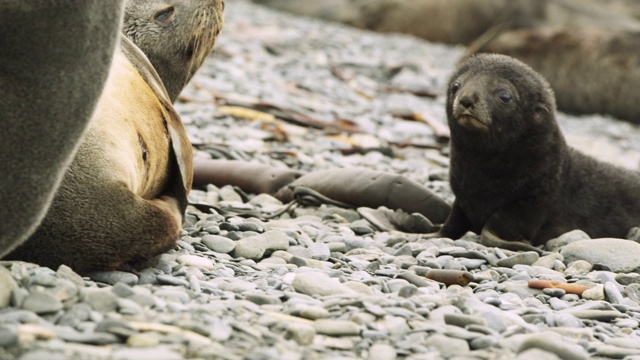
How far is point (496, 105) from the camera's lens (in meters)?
5.75

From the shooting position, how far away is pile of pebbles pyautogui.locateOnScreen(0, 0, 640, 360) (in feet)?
9.84

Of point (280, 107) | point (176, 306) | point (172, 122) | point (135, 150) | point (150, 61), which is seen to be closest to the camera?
point (176, 306)

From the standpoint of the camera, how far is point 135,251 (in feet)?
12.7

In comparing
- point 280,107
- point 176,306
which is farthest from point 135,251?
point 280,107

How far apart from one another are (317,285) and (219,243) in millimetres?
1006

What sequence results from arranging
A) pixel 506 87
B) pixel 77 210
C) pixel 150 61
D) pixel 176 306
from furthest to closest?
1. pixel 506 87
2. pixel 150 61
3. pixel 77 210
4. pixel 176 306

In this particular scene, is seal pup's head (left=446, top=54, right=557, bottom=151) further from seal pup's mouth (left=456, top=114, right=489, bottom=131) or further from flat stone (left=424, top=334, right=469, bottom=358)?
flat stone (left=424, top=334, right=469, bottom=358)

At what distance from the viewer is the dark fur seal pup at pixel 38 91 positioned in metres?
3.25

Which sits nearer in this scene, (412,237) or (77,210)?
(77,210)

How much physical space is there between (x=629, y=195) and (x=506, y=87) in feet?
4.07

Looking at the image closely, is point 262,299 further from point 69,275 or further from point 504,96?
point 504,96

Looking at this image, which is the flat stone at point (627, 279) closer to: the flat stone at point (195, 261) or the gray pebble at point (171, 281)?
the flat stone at point (195, 261)

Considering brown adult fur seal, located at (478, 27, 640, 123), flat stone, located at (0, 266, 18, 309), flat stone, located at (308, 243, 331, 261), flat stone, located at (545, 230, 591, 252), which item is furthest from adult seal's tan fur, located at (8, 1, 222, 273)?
brown adult fur seal, located at (478, 27, 640, 123)

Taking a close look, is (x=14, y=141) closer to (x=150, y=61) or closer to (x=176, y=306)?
(x=176, y=306)
